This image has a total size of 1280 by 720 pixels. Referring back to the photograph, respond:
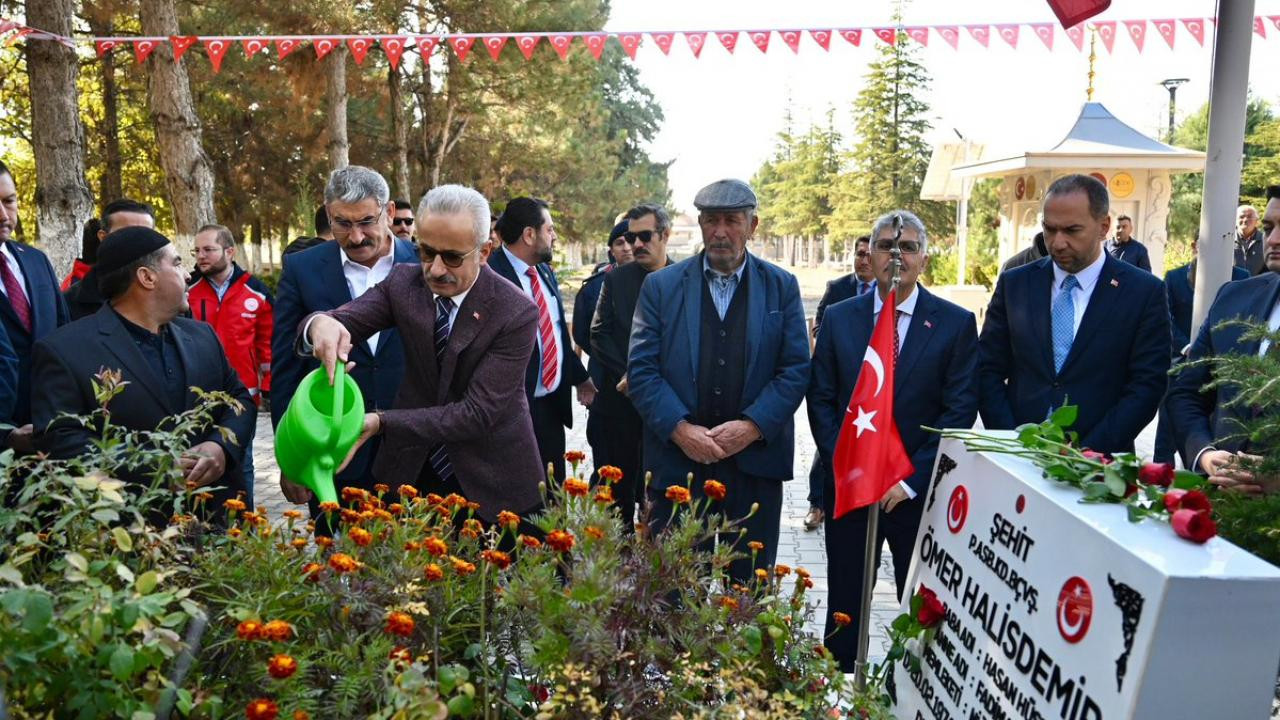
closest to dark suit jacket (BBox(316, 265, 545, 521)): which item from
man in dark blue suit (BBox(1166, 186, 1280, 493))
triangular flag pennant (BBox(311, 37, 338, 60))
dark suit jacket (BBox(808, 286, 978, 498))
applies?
dark suit jacket (BBox(808, 286, 978, 498))

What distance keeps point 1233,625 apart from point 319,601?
169cm

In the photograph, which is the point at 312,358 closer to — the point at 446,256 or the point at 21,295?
the point at 446,256

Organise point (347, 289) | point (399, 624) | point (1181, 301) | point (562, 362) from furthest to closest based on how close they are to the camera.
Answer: point (1181, 301), point (562, 362), point (347, 289), point (399, 624)

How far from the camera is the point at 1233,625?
1635mm

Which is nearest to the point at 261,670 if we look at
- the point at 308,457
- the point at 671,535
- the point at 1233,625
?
the point at 308,457

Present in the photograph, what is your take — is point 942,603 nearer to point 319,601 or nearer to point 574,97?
point 319,601

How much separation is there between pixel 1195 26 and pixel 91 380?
469 inches

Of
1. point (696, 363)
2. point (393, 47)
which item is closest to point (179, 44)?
point (393, 47)

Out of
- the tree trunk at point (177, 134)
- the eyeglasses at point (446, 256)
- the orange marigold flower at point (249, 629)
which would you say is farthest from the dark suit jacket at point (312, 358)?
the tree trunk at point (177, 134)

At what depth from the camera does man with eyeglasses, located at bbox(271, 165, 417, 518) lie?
3734mm

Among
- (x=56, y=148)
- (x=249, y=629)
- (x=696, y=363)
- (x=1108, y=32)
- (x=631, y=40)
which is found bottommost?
(x=249, y=629)

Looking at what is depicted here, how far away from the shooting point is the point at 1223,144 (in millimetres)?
3910

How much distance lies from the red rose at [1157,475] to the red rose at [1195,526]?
0.90 feet

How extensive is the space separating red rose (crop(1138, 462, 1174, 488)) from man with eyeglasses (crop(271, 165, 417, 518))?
2704 millimetres
